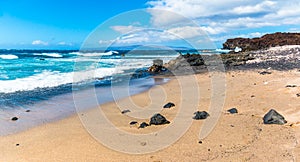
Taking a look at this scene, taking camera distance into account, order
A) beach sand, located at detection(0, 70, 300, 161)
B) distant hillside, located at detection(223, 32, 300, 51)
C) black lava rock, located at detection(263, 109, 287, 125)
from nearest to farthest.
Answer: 1. beach sand, located at detection(0, 70, 300, 161)
2. black lava rock, located at detection(263, 109, 287, 125)
3. distant hillside, located at detection(223, 32, 300, 51)

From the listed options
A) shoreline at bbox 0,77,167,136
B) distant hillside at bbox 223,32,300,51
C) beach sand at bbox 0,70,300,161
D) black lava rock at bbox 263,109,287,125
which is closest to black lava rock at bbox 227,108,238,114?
beach sand at bbox 0,70,300,161

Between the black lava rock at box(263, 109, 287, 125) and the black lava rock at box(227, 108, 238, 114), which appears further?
the black lava rock at box(227, 108, 238, 114)

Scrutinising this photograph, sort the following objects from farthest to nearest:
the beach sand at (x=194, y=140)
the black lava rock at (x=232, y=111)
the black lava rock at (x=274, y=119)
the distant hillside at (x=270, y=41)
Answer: the distant hillside at (x=270, y=41), the black lava rock at (x=232, y=111), the black lava rock at (x=274, y=119), the beach sand at (x=194, y=140)

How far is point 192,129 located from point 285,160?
7.51 feet

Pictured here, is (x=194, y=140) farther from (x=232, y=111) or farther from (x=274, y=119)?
(x=232, y=111)

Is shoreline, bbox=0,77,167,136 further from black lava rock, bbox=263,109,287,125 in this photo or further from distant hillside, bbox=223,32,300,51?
distant hillside, bbox=223,32,300,51

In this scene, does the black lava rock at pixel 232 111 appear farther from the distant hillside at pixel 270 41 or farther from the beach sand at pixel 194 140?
the distant hillside at pixel 270 41

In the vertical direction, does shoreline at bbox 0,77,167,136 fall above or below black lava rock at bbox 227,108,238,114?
below

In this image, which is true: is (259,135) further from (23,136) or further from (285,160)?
(23,136)

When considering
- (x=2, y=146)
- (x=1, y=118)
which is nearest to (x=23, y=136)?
(x=2, y=146)

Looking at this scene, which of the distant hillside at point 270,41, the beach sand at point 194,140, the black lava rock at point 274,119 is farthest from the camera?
Answer: the distant hillside at point 270,41

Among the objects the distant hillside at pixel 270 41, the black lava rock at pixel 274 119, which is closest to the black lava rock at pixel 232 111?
the black lava rock at pixel 274 119

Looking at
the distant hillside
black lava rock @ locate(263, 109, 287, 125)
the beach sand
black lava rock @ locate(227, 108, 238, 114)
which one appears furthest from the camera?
the distant hillside

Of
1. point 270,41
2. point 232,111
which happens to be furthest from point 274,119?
point 270,41
